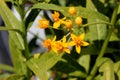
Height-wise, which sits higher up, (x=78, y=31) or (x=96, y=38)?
(x=78, y=31)

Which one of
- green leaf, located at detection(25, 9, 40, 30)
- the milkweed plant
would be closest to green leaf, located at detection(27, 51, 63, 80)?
the milkweed plant

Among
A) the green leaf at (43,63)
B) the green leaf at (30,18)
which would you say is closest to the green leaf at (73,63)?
the green leaf at (43,63)

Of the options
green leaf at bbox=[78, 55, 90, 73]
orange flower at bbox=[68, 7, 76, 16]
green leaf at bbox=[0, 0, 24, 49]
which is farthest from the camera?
green leaf at bbox=[78, 55, 90, 73]

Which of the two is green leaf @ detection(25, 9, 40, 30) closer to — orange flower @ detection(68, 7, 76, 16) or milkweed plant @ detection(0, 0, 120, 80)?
milkweed plant @ detection(0, 0, 120, 80)

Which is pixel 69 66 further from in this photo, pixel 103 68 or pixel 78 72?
pixel 103 68

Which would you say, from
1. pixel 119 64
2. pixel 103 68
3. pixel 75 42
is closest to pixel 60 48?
pixel 75 42

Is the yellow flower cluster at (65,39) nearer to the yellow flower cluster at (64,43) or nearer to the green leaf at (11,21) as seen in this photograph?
the yellow flower cluster at (64,43)

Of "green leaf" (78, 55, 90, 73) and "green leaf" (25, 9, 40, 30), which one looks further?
"green leaf" (78, 55, 90, 73)

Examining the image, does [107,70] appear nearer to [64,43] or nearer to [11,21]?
[64,43]
